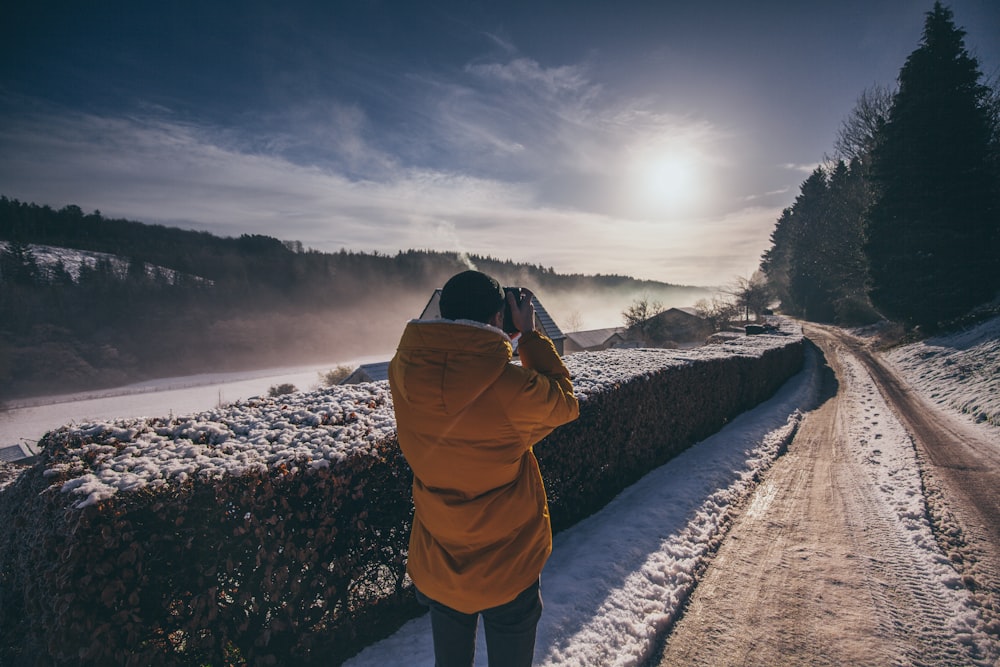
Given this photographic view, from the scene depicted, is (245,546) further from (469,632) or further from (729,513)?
(729,513)

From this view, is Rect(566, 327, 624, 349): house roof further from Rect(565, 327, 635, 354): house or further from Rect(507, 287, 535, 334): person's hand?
Rect(507, 287, 535, 334): person's hand

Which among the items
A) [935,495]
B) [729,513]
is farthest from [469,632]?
[935,495]

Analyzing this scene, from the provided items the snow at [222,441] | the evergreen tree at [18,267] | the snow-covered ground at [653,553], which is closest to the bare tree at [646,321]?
the snow-covered ground at [653,553]

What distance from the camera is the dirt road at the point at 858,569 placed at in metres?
3.09

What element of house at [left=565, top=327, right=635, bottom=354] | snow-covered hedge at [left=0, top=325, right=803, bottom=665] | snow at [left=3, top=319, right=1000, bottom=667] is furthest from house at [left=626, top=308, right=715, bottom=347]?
snow-covered hedge at [left=0, top=325, right=803, bottom=665]

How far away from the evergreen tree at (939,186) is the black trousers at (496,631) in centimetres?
2827

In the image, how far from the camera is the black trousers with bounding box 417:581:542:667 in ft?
5.68

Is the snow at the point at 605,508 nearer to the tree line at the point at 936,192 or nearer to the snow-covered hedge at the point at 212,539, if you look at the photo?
the snow-covered hedge at the point at 212,539

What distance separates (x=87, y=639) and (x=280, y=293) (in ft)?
305

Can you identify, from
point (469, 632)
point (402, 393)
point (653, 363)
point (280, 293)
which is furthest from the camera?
point (280, 293)

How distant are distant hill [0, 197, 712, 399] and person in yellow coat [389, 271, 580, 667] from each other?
52845mm

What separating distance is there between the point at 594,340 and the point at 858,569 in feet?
129

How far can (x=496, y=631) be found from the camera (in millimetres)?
1742

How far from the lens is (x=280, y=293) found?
3273 inches
